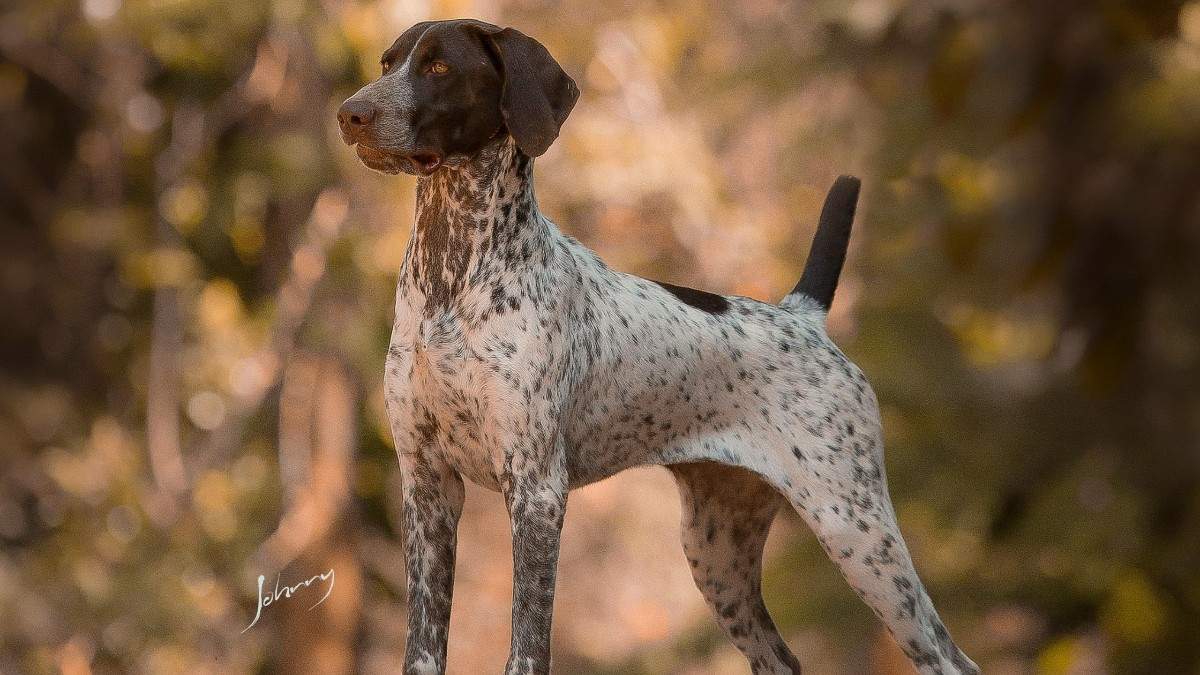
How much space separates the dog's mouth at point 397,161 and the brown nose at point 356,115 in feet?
0.12

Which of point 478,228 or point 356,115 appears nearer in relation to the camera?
point 356,115

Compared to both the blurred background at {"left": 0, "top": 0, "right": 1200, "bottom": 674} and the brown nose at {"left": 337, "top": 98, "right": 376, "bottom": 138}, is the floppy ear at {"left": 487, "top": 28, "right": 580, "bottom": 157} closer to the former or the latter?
→ the brown nose at {"left": 337, "top": 98, "right": 376, "bottom": 138}

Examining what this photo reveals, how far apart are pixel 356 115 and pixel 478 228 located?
421 millimetres

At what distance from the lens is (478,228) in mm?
3268

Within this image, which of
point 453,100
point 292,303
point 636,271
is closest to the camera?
point 453,100

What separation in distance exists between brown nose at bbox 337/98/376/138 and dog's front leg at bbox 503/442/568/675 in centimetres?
77

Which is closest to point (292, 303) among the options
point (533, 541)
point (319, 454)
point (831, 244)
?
point (319, 454)

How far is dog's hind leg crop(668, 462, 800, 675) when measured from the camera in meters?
3.89

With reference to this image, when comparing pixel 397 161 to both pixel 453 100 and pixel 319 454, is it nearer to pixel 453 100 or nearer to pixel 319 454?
pixel 453 100

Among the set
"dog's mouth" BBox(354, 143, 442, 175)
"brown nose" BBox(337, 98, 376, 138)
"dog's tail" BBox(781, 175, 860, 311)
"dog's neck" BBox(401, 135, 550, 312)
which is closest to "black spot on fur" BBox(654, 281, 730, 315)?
"dog's tail" BBox(781, 175, 860, 311)

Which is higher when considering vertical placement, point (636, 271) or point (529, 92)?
point (529, 92)

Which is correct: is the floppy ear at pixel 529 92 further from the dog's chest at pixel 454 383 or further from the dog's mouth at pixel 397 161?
the dog's chest at pixel 454 383

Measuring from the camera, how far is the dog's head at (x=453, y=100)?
3020 mm

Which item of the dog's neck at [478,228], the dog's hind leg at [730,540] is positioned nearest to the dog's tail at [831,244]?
the dog's hind leg at [730,540]
